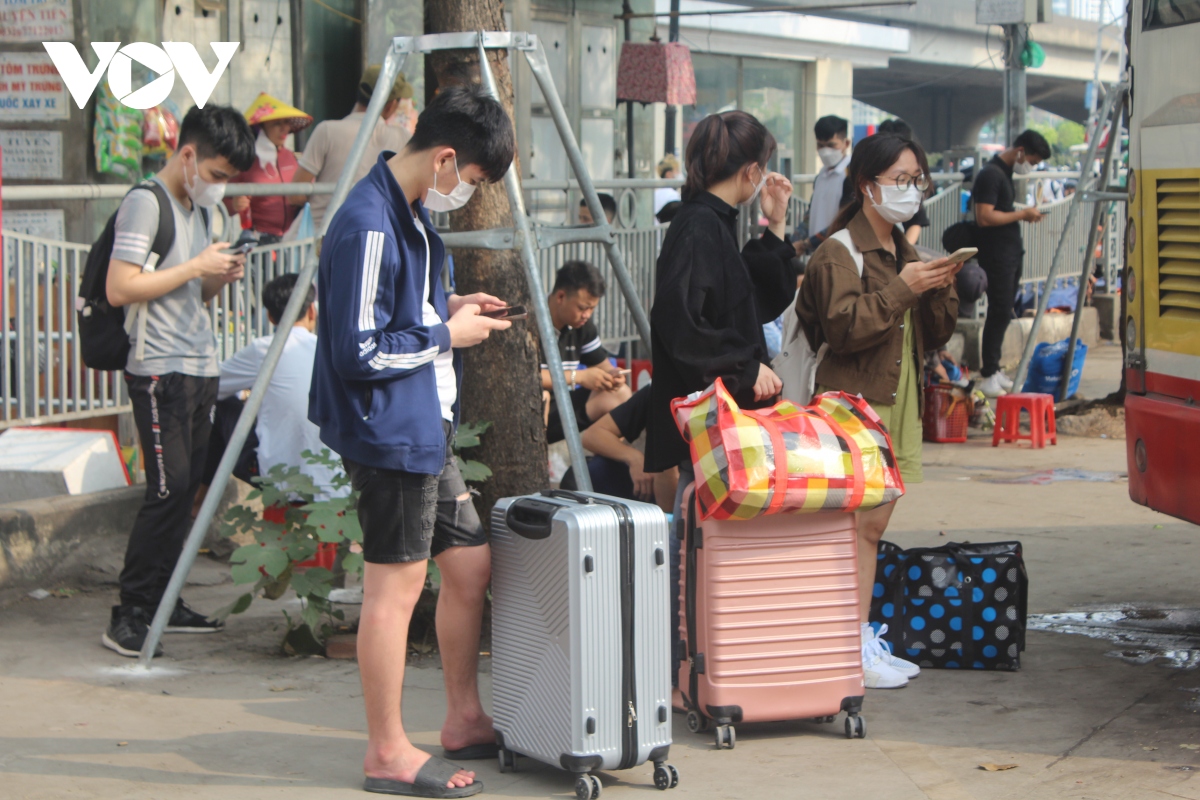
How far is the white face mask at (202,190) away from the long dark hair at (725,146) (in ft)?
Answer: 5.93

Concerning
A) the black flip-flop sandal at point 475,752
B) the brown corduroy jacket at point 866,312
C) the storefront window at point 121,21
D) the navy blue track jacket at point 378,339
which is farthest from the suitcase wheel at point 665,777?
the storefront window at point 121,21

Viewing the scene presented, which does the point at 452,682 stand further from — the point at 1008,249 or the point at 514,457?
the point at 1008,249

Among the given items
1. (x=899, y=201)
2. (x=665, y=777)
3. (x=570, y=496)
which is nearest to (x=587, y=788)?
(x=665, y=777)

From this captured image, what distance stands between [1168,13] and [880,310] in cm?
137

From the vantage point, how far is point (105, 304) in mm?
5027

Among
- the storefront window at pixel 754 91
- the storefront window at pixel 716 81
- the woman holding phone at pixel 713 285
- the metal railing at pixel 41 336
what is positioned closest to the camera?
the woman holding phone at pixel 713 285

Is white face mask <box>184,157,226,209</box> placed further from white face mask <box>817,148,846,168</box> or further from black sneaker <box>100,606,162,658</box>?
white face mask <box>817,148,846,168</box>

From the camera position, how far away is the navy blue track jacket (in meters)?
3.46

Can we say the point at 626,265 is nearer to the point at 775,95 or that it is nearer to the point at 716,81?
the point at 716,81

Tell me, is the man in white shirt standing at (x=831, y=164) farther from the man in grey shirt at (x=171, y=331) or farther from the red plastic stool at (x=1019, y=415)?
the man in grey shirt at (x=171, y=331)

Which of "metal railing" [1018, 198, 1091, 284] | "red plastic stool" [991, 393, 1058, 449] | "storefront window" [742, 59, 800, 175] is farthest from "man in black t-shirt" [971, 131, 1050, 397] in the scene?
"storefront window" [742, 59, 800, 175]

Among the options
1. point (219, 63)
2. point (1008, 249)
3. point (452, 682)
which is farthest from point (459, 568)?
point (1008, 249)

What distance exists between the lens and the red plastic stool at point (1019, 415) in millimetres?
9789

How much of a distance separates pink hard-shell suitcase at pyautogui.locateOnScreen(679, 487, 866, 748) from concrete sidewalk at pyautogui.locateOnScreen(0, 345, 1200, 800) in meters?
0.12
